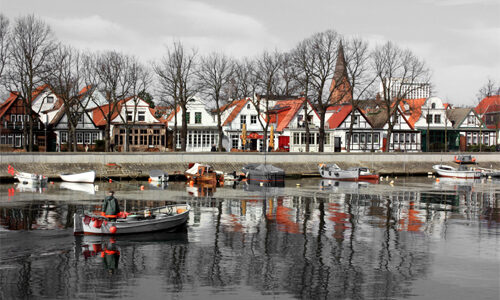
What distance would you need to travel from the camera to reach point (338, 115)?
353ft

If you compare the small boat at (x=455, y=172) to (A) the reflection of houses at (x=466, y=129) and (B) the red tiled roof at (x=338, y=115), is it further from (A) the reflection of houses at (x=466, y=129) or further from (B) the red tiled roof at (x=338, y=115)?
(A) the reflection of houses at (x=466, y=129)

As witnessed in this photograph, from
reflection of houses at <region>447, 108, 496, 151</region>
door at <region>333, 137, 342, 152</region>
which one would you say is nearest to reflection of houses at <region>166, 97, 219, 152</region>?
door at <region>333, 137, 342, 152</region>

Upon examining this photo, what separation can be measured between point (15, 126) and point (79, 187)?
42786mm

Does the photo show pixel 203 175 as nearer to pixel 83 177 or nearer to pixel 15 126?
pixel 83 177

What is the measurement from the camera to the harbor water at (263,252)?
73.8 ft

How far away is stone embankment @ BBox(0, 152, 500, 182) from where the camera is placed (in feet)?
224

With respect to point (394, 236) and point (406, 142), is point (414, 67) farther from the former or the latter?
point (394, 236)

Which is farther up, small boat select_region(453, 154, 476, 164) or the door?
the door

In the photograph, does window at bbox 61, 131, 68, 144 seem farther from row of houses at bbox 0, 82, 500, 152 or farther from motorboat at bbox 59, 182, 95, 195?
motorboat at bbox 59, 182, 95, 195

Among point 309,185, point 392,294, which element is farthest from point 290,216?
point 309,185

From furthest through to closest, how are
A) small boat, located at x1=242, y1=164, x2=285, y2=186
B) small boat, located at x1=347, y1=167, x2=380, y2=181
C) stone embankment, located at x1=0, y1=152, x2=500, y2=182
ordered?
1. small boat, located at x1=347, y1=167, x2=380, y2=181
2. small boat, located at x1=242, y1=164, x2=285, y2=186
3. stone embankment, located at x1=0, y1=152, x2=500, y2=182

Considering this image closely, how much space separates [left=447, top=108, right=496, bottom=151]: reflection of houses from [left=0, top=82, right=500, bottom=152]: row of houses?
5.12 meters

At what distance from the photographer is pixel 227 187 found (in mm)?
63938

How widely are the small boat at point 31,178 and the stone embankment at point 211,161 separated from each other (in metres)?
2.90
